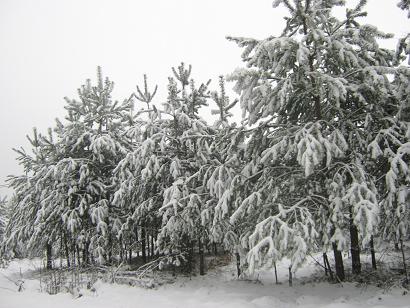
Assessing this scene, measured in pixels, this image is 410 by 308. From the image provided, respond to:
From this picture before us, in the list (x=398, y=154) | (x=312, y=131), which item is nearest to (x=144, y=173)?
(x=312, y=131)

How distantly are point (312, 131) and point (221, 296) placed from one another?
536cm

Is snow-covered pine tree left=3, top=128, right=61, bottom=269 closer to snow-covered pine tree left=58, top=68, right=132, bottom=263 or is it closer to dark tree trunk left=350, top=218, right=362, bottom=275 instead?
snow-covered pine tree left=58, top=68, right=132, bottom=263

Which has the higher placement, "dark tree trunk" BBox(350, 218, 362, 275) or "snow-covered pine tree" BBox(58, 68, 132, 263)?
"snow-covered pine tree" BBox(58, 68, 132, 263)

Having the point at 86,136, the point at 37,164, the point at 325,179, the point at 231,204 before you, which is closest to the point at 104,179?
the point at 86,136

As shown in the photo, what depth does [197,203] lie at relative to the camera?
442 inches

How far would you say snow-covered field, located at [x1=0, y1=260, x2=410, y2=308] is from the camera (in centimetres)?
738

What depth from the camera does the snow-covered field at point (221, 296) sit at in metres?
7.38

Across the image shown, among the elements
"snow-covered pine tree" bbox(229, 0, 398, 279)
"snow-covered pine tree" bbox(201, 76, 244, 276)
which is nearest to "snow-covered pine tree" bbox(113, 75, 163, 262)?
"snow-covered pine tree" bbox(201, 76, 244, 276)

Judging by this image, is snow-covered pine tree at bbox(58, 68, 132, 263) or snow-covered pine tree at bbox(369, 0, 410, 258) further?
snow-covered pine tree at bbox(58, 68, 132, 263)

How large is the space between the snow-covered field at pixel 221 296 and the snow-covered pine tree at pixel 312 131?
1121mm

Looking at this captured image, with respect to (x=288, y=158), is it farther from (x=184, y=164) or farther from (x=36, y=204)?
(x=36, y=204)

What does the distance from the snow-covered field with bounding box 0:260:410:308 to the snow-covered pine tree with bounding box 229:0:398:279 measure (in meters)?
1.12

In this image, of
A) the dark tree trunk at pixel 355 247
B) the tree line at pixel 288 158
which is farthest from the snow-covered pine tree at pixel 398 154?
the dark tree trunk at pixel 355 247

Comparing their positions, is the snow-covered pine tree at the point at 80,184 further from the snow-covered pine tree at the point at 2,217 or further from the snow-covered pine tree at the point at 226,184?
the snow-covered pine tree at the point at 2,217
